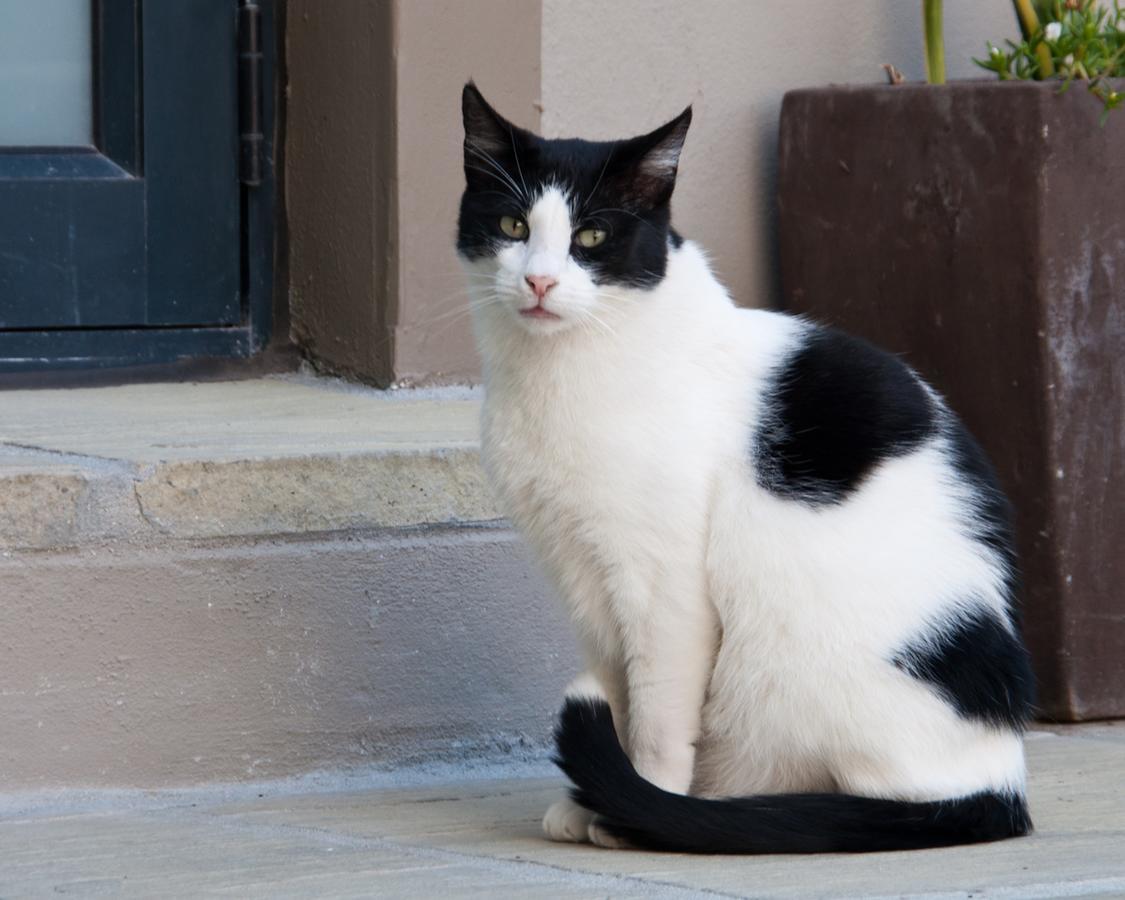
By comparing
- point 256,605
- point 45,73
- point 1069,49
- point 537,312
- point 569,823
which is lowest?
point 569,823

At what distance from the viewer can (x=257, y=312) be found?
3.34m

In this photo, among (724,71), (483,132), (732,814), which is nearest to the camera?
(732,814)

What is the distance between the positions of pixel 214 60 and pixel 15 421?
833mm

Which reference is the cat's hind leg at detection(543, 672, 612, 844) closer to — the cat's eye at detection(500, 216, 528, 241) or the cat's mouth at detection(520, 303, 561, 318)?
the cat's mouth at detection(520, 303, 561, 318)

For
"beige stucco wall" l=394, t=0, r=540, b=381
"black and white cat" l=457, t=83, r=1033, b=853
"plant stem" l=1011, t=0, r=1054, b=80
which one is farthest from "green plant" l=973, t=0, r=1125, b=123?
"black and white cat" l=457, t=83, r=1033, b=853

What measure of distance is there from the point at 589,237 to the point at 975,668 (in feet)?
2.39

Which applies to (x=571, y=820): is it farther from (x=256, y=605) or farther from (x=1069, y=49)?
(x=1069, y=49)

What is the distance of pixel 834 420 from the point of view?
2170 millimetres

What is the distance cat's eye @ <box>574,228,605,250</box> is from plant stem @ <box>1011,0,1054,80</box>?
52.5 inches

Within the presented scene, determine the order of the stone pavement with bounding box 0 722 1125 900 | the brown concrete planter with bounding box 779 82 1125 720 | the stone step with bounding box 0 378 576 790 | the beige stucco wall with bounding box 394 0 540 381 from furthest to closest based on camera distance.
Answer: the beige stucco wall with bounding box 394 0 540 381 < the brown concrete planter with bounding box 779 82 1125 720 < the stone step with bounding box 0 378 576 790 < the stone pavement with bounding box 0 722 1125 900

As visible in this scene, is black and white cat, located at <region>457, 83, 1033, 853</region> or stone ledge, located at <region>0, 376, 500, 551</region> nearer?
black and white cat, located at <region>457, 83, 1033, 853</region>

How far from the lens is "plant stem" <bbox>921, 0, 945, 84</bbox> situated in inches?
130

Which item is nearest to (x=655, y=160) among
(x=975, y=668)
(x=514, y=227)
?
(x=514, y=227)

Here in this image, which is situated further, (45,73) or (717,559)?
(45,73)
